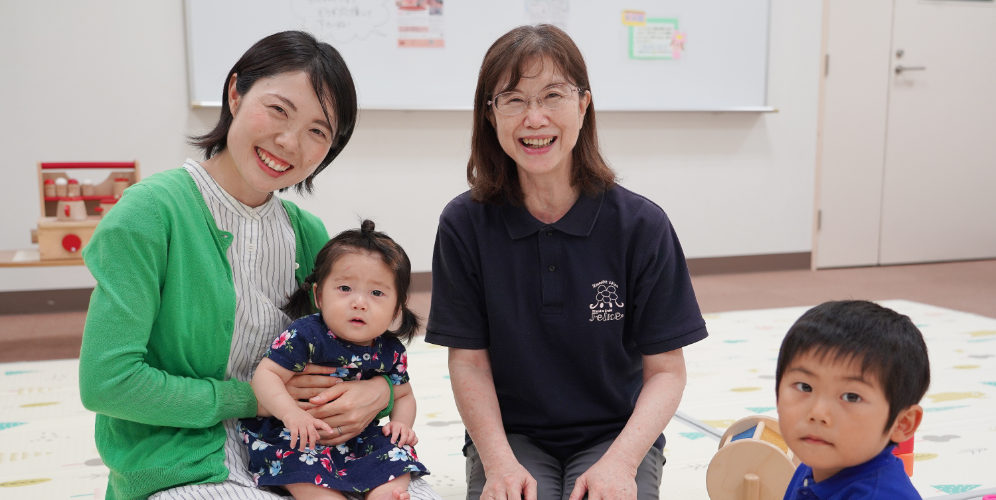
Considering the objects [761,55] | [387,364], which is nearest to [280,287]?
[387,364]

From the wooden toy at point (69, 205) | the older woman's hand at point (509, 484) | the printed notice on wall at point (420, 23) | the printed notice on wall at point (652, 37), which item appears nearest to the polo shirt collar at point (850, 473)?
the older woman's hand at point (509, 484)

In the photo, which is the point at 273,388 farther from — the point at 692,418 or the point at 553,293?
the point at 692,418

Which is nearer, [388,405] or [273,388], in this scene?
[273,388]

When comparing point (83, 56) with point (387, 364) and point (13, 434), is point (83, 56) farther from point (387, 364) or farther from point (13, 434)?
point (387, 364)

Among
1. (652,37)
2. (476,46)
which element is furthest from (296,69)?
(652,37)

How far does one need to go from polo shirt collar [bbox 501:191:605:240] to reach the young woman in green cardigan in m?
0.34

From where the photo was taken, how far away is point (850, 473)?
3.08 feet

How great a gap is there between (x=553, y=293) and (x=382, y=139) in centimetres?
301

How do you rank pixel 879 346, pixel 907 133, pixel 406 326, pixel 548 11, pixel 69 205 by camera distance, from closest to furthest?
pixel 879 346, pixel 406 326, pixel 69 205, pixel 548 11, pixel 907 133

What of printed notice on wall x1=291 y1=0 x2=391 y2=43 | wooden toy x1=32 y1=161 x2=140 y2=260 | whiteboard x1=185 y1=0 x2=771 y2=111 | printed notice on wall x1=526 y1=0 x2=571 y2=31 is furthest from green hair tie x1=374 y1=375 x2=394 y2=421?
printed notice on wall x1=526 y1=0 x2=571 y2=31

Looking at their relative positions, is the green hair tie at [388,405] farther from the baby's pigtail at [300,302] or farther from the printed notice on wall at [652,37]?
the printed notice on wall at [652,37]

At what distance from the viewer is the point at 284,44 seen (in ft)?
4.13

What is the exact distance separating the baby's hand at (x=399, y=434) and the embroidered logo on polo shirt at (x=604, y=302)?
373mm

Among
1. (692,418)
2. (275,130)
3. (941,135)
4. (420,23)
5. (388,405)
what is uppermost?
(420,23)
